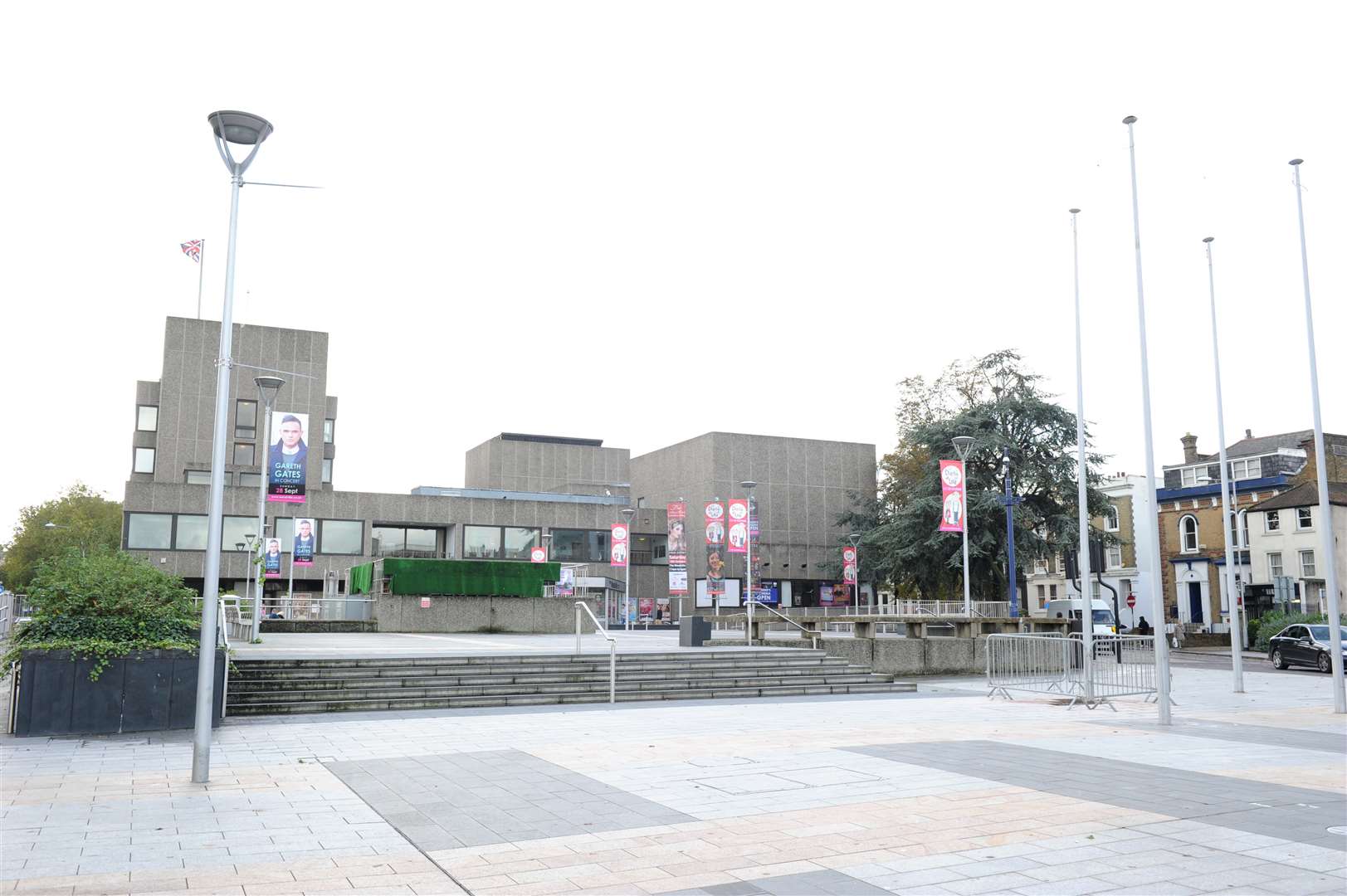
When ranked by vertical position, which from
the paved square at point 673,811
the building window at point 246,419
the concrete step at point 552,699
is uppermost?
→ the building window at point 246,419

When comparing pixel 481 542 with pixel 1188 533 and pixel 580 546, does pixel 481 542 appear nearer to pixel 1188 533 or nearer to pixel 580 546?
pixel 580 546

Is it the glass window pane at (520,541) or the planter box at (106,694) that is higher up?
the glass window pane at (520,541)

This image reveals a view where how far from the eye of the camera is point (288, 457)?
31094 millimetres

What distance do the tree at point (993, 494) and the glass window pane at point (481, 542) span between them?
83.5ft

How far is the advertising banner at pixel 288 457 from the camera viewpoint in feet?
101

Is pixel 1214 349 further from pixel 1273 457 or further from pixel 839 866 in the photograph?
pixel 1273 457

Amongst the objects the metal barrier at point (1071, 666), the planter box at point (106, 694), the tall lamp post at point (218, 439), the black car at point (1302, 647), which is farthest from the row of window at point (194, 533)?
the tall lamp post at point (218, 439)

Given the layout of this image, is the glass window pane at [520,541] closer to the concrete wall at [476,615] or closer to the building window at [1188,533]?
the concrete wall at [476,615]

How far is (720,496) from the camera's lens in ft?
233

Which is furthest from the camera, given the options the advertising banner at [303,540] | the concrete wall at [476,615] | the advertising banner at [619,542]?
the advertising banner at [619,542]

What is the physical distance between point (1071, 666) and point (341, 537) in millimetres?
50142

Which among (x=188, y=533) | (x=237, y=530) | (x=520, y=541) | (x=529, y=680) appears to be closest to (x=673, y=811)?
(x=529, y=680)

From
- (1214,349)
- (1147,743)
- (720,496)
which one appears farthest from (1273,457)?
(1147,743)

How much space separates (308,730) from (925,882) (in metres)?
10.4
